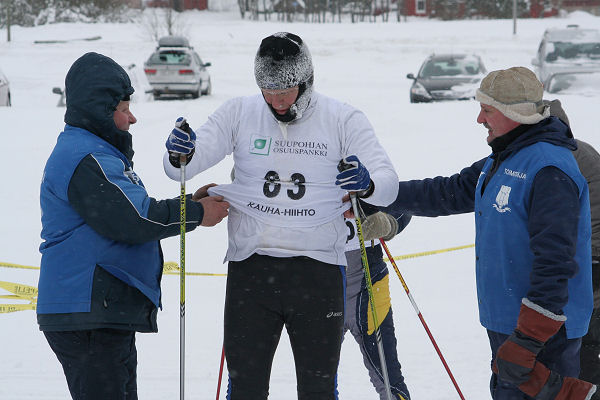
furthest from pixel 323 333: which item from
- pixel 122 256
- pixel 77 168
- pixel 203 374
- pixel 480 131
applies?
pixel 480 131

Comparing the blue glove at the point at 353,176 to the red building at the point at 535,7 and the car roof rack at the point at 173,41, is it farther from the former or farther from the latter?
the red building at the point at 535,7

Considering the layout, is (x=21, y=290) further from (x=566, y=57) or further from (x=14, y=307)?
(x=566, y=57)

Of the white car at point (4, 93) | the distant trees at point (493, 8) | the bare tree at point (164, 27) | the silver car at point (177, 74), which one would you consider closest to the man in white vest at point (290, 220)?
the white car at point (4, 93)

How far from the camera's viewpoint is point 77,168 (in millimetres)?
2826

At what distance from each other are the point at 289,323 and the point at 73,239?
3.17 feet

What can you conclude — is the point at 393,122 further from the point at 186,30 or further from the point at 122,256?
the point at 186,30

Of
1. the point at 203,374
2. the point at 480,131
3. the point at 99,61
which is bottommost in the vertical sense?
the point at 203,374

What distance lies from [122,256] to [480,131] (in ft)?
33.1

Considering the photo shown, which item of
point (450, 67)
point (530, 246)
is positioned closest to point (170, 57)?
point (450, 67)

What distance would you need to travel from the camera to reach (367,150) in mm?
3199

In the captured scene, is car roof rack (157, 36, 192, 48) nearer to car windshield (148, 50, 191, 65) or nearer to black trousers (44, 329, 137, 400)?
car windshield (148, 50, 191, 65)

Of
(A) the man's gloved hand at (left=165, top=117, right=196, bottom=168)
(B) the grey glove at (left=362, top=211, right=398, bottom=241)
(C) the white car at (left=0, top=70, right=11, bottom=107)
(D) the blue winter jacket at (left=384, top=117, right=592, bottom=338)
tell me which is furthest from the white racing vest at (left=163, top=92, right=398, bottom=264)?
(C) the white car at (left=0, top=70, right=11, bottom=107)

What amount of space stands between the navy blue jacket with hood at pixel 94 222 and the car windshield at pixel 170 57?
17.3m

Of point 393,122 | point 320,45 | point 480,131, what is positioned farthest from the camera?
point 320,45
